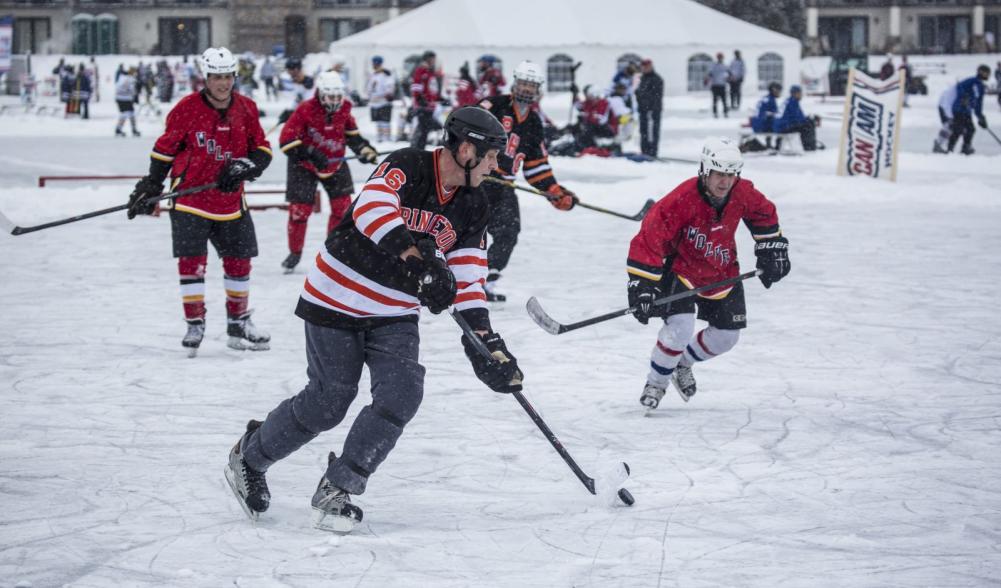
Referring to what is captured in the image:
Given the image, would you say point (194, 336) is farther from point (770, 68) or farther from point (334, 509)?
point (770, 68)

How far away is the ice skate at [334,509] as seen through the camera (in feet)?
13.0

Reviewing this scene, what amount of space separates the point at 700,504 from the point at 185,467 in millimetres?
1943

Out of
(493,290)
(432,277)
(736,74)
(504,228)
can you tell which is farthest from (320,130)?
(736,74)

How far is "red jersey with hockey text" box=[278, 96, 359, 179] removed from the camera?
900 cm

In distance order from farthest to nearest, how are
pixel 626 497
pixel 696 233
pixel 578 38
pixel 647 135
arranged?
1. pixel 578 38
2. pixel 647 135
3. pixel 696 233
4. pixel 626 497

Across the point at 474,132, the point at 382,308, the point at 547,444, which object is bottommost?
the point at 547,444

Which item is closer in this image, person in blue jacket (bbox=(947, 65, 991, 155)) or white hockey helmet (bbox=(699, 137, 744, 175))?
white hockey helmet (bbox=(699, 137, 744, 175))

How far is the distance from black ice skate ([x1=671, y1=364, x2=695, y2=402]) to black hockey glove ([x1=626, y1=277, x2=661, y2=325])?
0.61m

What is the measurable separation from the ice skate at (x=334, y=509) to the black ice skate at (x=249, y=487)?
213mm

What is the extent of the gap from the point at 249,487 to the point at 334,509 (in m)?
0.33

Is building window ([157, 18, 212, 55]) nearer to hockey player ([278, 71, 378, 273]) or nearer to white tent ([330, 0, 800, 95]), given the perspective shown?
white tent ([330, 0, 800, 95])

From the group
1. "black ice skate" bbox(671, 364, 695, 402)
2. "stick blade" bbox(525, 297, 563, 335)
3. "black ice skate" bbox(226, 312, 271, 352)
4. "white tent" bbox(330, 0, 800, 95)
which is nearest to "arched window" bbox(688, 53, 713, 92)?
"white tent" bbox(330, 0, 800, 95)

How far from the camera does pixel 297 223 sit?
30.7ft

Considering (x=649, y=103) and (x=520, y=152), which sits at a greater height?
(x=649, y=103)
